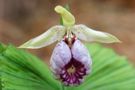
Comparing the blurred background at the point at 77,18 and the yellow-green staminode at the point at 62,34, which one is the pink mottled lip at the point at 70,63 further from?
the blurred background at the point at 77,18

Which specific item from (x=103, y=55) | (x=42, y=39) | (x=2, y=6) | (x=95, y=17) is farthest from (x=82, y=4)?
(x=42, y=39)

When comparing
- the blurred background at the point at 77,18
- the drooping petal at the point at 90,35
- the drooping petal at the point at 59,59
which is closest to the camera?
A: the drooping petal at the point at 59,59

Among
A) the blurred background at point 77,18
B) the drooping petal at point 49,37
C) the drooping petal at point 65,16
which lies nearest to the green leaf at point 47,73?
the drooping petal at point 49,37

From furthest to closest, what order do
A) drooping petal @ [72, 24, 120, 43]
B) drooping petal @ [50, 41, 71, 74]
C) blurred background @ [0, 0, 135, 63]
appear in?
blurred background @ [0, 0, 135, 63], drooping petal @ [72, 24, 120, 43], drooping petal @ [50, 41, 71, 74]

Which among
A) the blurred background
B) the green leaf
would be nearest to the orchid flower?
the green leaf

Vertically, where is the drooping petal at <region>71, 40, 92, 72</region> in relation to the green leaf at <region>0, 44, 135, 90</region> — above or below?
above

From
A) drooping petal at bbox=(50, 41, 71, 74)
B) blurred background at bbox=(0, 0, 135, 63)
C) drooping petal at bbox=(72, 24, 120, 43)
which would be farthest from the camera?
blurred background at bbox=(0, 0, 135, 63)

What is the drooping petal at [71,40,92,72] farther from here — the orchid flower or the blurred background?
the blurred background
